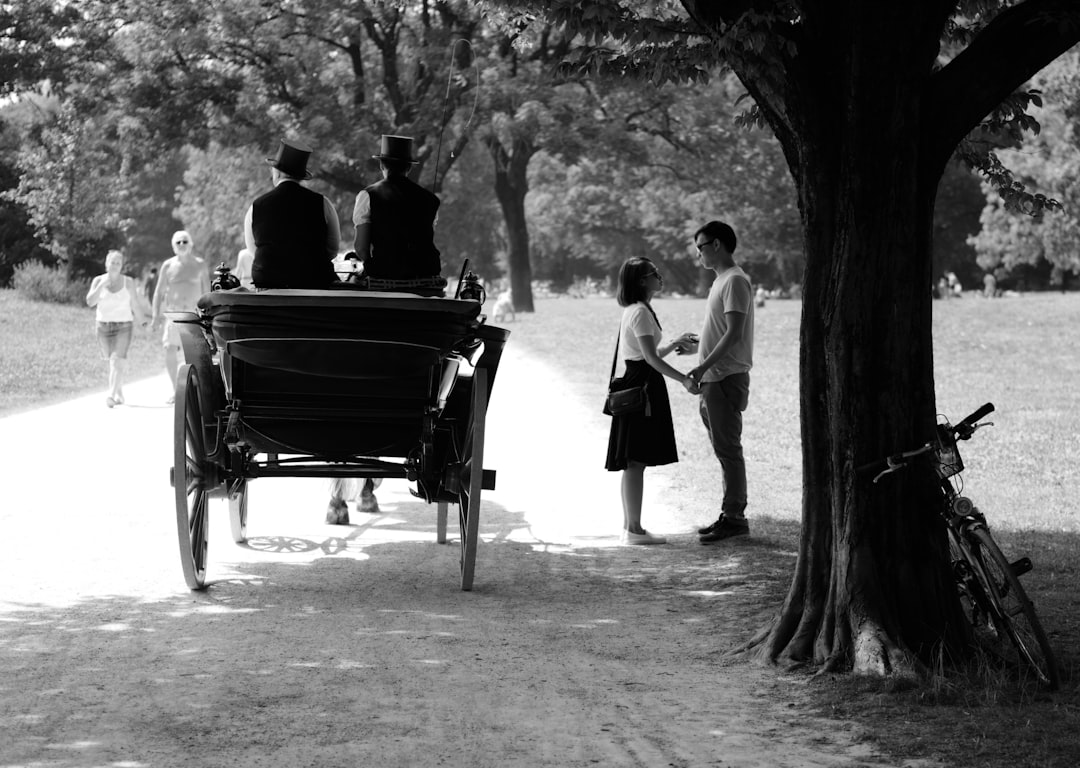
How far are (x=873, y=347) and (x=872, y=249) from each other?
39 centimetres

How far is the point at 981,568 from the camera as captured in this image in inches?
221

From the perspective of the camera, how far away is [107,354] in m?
17.7

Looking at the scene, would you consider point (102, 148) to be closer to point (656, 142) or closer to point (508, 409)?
point (656, 142)

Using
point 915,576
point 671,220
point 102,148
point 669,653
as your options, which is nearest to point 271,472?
point 669,653

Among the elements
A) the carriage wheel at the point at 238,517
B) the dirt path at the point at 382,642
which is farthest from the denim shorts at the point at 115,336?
the carriage wheel at the point at 238,517

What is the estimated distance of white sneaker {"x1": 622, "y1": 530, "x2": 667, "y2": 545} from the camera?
8.88 metres

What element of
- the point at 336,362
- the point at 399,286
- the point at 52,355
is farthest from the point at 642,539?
the point at 52,355

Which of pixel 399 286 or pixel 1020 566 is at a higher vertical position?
pixel 399 286

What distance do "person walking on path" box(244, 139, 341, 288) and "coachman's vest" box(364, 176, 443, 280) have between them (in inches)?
9.1

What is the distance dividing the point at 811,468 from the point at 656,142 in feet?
126

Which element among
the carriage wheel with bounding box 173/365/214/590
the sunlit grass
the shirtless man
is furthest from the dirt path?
the shirtless man

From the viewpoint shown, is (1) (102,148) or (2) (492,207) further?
(2) (492,207)

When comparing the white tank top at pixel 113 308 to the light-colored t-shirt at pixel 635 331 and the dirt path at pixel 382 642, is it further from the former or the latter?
the light-colored t-shirt at pixel 635 331

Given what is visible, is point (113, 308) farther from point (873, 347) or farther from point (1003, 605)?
point (1003, 605)
